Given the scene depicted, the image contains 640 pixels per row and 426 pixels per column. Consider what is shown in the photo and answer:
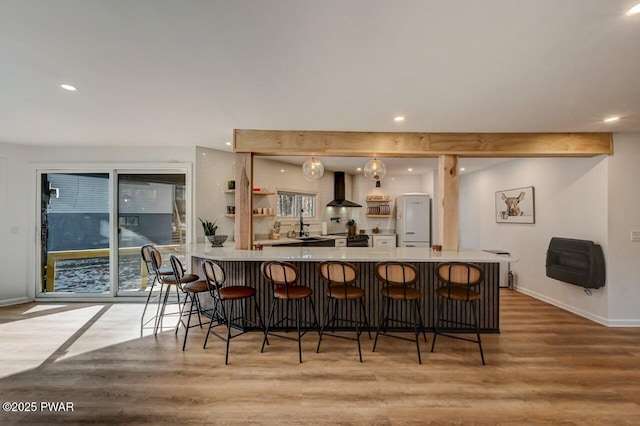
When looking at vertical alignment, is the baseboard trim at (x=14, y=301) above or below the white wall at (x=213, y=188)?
below

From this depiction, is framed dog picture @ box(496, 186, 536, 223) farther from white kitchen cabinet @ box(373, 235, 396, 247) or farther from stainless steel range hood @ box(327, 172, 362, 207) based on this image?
stainless steel range hood @ box(327, 172, 362, 207)

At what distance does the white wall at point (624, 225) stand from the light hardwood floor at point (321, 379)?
51 centimetres

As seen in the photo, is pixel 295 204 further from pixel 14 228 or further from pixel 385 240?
pixel 14 228

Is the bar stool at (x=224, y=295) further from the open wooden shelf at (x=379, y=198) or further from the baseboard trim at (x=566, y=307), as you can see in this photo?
the open wooden shelf at (x=379, y=198)

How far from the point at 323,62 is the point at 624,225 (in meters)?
4.49

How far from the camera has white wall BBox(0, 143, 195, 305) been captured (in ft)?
15.1

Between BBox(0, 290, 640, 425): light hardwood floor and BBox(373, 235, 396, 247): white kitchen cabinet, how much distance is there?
3878 millimetres

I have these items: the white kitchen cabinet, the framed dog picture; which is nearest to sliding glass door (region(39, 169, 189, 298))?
the white kitchen cabinet

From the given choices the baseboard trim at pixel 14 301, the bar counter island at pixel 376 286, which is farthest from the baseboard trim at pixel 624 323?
the baseboard trim at pixel 14 301

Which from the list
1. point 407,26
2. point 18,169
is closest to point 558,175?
point 407,26

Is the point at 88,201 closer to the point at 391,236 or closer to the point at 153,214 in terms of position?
the point at 153,214

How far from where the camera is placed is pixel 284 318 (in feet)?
11.6

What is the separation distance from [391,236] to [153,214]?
525 centimetres

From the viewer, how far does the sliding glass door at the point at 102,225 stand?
484 centimetres
